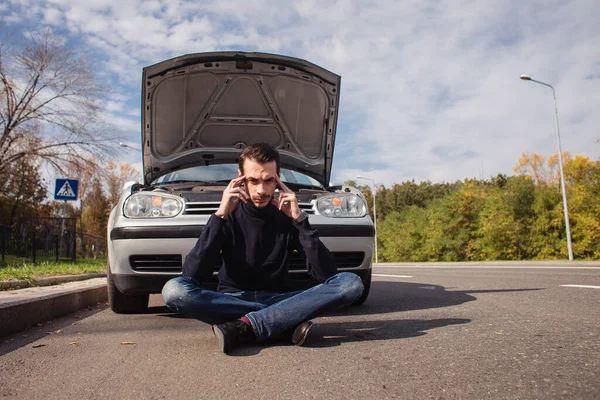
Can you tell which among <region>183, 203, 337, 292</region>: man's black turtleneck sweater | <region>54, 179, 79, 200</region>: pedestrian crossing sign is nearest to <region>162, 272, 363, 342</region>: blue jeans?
<region>183, 203, 337, 292</region>: man's black turtleneck sweater

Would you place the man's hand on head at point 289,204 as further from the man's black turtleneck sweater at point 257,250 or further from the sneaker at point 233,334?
the sneaker at point 233,334

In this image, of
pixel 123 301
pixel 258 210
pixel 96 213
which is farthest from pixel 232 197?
pixel 96 213

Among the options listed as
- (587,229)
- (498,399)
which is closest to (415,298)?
(498,399)

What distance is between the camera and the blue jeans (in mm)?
2572

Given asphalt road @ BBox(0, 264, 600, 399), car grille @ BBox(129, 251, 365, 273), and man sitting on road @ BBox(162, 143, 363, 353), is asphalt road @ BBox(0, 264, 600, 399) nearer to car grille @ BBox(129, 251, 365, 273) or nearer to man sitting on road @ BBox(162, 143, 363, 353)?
man sitting on road @ BBox(162, 143, 363, 353)

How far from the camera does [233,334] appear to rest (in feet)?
8.14

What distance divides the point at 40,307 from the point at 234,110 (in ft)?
8.74

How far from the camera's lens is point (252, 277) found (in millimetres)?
2912

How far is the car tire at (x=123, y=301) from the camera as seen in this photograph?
3.99 metres

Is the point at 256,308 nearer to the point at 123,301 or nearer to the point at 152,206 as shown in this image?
the point at 152,206

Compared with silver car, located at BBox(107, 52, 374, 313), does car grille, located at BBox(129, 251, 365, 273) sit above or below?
below

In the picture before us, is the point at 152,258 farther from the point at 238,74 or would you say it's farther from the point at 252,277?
the point at 238,74

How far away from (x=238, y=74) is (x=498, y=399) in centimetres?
404

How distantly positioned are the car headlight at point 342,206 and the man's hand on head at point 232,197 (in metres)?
1.07
